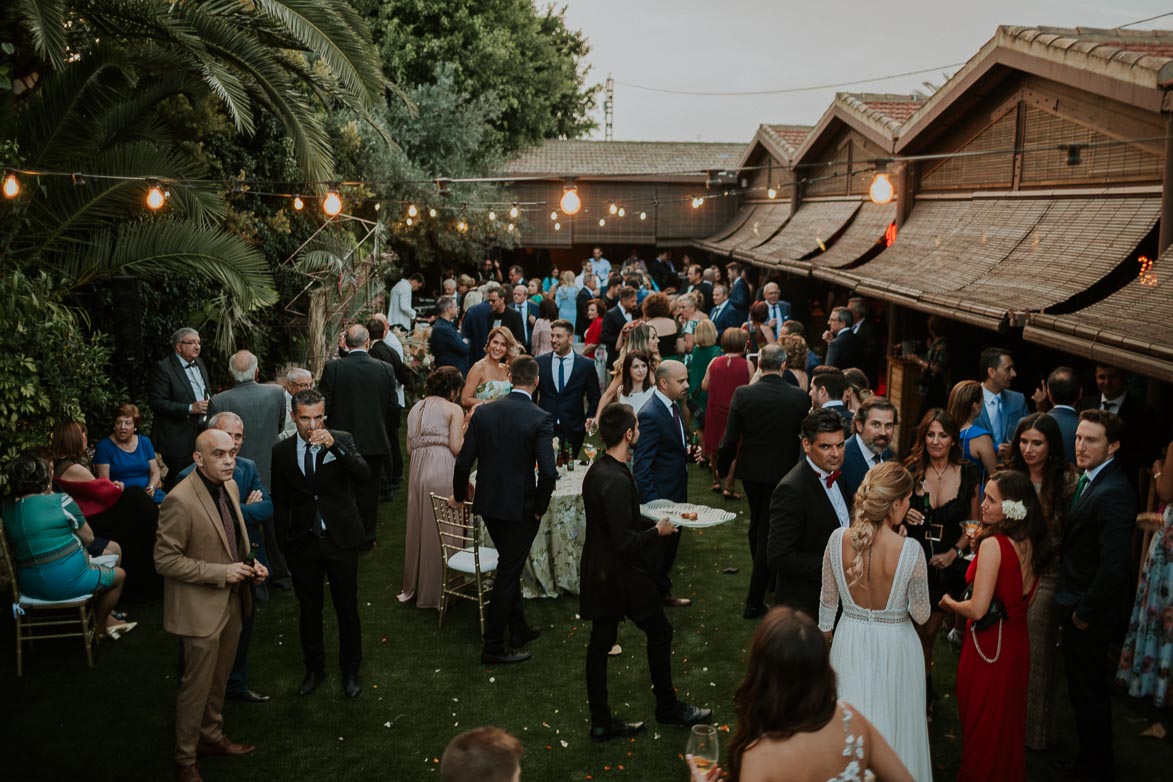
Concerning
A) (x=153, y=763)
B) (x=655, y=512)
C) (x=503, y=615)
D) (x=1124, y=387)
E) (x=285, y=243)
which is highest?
(x=285, y=243)

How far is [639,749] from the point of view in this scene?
17.4 feet

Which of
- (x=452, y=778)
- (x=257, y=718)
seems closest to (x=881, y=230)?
(x=257, y=718)

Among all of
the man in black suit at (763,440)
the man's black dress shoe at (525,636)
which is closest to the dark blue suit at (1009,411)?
the man in black suit at (763,440)

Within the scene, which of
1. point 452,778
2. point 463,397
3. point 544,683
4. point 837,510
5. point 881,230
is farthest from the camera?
point 881,230

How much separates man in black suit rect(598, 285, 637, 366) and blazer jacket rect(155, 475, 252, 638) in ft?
24.7

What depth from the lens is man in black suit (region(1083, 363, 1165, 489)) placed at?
6320 mm

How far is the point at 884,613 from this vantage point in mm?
4207

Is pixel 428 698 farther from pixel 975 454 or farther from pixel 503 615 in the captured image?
pixel 975 454

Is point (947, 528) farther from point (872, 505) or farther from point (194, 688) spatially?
point (194, 688)

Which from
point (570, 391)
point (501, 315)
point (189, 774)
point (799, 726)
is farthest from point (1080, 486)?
point (501, 315)

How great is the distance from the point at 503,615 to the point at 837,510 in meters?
2.38

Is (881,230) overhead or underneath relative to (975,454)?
overhead

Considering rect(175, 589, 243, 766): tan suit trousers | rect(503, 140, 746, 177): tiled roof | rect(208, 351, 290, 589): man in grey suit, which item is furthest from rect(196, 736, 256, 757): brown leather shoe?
rect(503, 140, 746, 177): tiled roof

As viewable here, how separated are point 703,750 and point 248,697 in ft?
13.1
